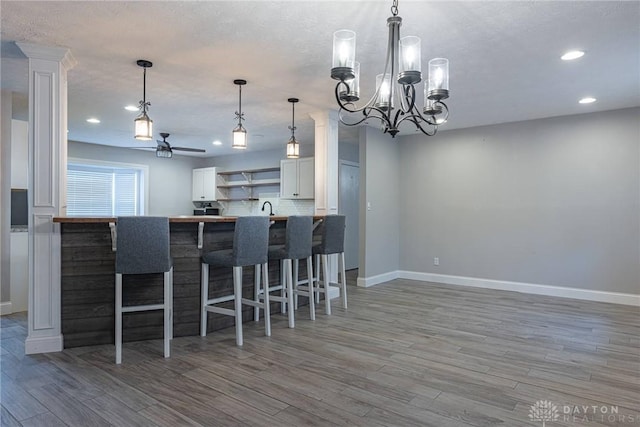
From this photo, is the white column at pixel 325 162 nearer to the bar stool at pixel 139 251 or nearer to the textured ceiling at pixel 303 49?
the textured ceiling at pixel 303 49

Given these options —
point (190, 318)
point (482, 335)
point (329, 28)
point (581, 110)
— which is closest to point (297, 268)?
point (190, 318)

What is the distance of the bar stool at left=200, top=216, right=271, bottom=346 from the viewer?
3156mm

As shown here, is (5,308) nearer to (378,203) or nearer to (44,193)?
(44,193)

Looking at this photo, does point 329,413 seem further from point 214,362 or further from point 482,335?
point 482,335

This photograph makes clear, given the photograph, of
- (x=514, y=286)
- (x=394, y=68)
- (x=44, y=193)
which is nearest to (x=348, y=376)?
(x=394, y=68)

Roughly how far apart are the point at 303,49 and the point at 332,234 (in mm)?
1963

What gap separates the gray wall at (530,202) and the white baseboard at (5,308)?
5.44m

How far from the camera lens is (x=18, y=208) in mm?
4508

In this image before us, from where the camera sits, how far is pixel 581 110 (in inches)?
190

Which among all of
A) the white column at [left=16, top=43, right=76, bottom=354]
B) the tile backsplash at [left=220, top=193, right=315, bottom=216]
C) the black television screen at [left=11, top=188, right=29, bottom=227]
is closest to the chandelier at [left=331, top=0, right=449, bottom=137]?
the white column at [left=16, top=43, right=76, bottom=354]

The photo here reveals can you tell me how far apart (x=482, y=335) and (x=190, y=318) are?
271 centimetres

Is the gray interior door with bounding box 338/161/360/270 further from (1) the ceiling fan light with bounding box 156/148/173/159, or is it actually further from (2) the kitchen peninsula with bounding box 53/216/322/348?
(2) the kitchen peninsula with bounding box 53/216/322/348
